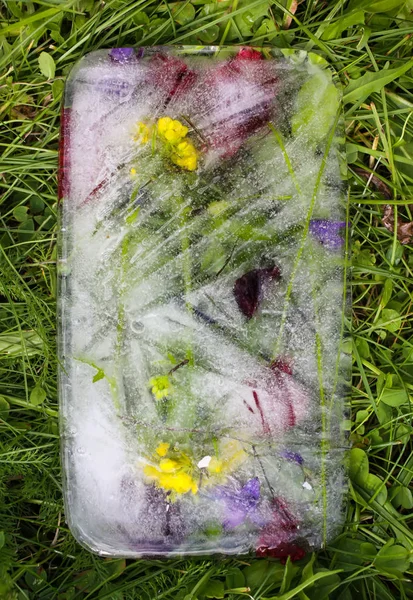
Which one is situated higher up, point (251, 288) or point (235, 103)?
point (235, 103)

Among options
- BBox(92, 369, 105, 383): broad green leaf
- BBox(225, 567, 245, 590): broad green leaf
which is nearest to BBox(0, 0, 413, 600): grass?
BBox(225, 567, 245, 590): broad green leaf

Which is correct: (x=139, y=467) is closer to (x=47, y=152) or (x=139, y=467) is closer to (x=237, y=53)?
(x=47, y=152)

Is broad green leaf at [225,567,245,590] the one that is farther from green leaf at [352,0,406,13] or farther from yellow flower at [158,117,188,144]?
green leaf at [352,0,406,13]

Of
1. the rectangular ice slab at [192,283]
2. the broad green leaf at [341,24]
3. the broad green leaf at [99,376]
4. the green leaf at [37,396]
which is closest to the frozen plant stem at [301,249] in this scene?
the rectangular ice slab at [192,283]

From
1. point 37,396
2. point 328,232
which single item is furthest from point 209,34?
point 37,396

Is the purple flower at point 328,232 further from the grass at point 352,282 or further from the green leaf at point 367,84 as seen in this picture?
the green leaf at point 367,84

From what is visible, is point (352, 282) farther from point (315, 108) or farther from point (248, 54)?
point (248, 54)

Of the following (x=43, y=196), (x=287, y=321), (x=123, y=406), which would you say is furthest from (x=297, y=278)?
(x=43, y=196)
